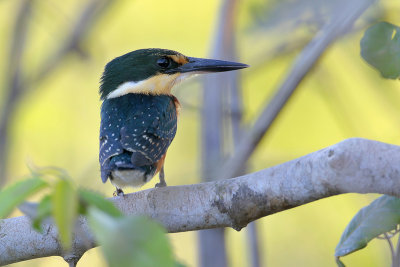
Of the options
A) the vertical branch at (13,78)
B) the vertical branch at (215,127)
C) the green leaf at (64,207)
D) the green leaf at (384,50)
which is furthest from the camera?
the vertical branch at (13,78)

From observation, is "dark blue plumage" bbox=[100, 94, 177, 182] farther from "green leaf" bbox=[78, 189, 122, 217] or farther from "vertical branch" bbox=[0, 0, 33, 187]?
"green leaf" bbox=[78, 189, 122, 217]

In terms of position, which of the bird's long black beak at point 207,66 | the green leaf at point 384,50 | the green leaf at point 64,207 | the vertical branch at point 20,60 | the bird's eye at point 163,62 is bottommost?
the green leaf at point 64,207

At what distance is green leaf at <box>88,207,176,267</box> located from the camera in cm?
76

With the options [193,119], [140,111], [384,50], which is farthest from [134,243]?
[193,119]

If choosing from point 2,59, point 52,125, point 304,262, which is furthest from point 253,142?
point 2,59

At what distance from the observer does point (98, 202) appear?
3.02ft

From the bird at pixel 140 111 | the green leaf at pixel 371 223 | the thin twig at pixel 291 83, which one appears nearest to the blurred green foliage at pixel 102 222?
the green leaf at pixel 371 223

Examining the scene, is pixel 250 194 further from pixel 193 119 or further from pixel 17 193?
pixel 193 119

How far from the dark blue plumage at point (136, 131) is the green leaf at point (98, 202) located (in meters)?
1.44

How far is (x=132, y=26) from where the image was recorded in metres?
5.79

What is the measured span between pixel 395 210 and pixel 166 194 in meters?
0.68

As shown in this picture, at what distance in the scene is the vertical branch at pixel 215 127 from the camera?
3064 mm

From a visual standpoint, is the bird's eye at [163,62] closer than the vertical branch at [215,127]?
No

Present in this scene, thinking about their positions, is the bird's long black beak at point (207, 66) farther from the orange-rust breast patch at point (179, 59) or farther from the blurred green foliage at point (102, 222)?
the blurred green foliage at point (102, 222)
